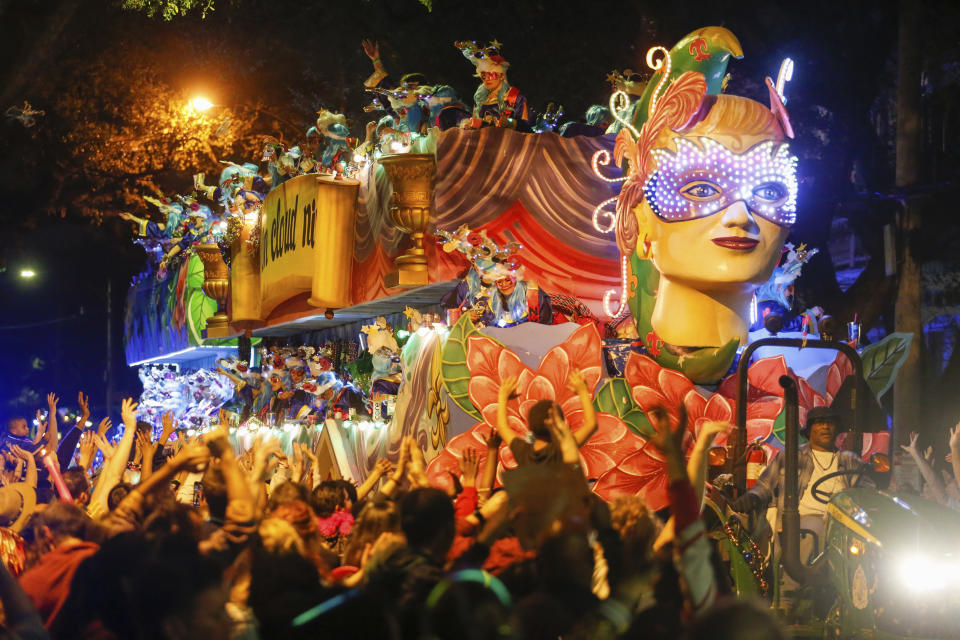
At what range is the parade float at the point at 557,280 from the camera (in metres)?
8.91

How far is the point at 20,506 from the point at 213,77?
59.8 feet

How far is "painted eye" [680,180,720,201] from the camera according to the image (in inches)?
352

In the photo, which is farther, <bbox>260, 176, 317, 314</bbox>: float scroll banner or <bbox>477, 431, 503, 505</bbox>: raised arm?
<bbox>260, 176, 317, 314</bbox>: float scroll banner

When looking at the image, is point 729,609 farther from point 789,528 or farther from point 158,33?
point 158,33

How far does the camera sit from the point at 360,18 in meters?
22.0

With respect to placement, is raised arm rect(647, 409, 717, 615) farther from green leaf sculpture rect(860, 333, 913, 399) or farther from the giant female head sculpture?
green leaf sculpture rect(860, 333, 913, 399)

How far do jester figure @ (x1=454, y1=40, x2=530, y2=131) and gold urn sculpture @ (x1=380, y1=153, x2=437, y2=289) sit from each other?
72 centimetres

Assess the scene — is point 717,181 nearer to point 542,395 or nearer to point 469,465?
point 542,395

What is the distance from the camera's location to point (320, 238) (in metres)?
13.4

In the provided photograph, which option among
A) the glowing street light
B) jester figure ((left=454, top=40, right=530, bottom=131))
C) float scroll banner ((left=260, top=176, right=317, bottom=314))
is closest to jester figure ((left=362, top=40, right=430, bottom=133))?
jester figure ((left=454, top=40, right=530, bottom=131))

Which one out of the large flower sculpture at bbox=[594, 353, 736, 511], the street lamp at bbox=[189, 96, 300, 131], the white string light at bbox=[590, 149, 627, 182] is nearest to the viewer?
the large flower sculpture at bbox=[594, 353, 736, 511]

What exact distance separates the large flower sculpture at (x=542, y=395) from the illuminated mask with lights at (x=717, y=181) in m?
1.22

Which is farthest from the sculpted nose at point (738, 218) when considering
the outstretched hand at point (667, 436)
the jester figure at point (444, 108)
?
the outstretched hand at point (667, 436)

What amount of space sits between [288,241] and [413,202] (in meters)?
3.79
